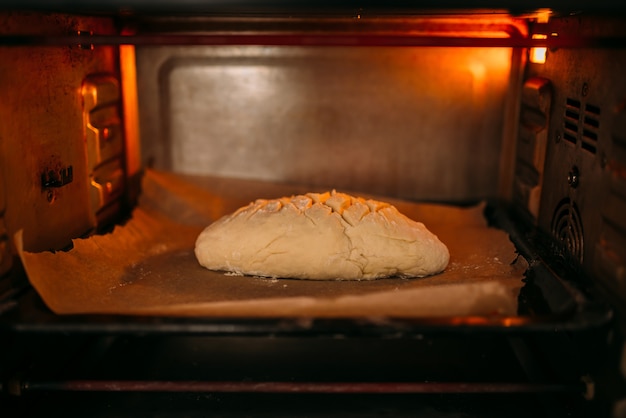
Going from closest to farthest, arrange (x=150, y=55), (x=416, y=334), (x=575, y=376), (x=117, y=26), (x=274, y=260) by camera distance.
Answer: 1. (x=416, y=334)
2. (x=575, y=376)
3. (x=274, y=260)
4. (x=117, y=26)
5. (x=150, y=55)

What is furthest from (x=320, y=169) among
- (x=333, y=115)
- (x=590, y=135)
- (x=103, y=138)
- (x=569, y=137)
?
(x=590, y=135)

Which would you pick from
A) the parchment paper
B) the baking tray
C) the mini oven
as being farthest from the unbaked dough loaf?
the baking tray

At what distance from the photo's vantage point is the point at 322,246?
184 cm

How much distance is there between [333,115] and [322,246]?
78cm

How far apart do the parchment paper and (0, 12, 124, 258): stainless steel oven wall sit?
101 mm

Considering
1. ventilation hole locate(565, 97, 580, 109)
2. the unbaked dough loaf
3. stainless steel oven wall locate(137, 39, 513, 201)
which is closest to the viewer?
ventilation hole locate(565, 97, 580, 109)

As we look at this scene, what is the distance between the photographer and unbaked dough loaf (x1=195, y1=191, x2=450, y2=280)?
1.84 m

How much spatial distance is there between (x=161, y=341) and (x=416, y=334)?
0.96 m

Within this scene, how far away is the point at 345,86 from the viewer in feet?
7.86

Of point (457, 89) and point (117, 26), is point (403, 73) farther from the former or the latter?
point (117, 26)

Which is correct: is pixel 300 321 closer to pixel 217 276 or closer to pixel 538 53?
pixel 217 276

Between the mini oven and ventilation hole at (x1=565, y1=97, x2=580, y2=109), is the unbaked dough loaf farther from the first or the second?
ventilation hole at (x1=565, y1=97, x2=580, y2=109)

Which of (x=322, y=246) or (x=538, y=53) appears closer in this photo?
(x=322, y=246)

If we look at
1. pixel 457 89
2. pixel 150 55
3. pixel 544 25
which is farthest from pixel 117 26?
pixel 544 25
